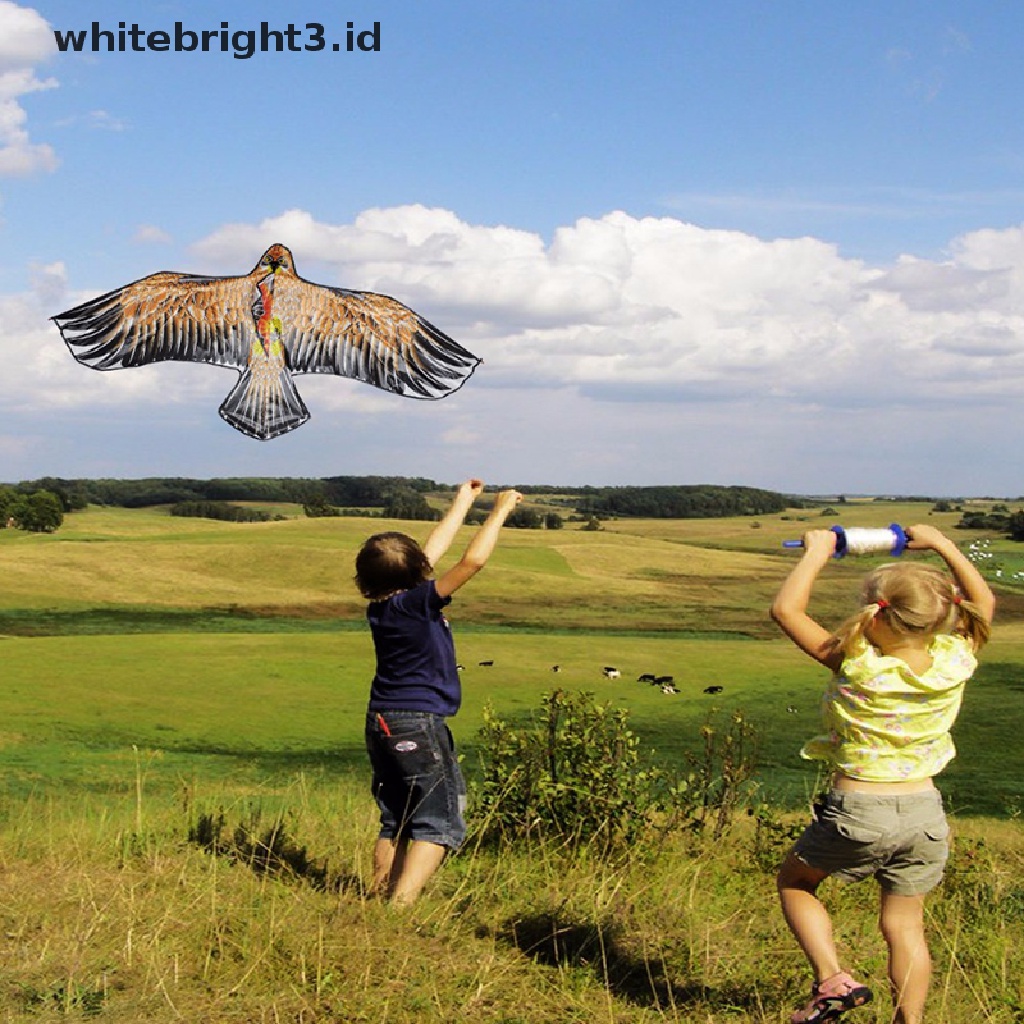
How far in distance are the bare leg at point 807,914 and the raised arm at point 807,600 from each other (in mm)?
752

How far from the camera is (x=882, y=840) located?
4031 millimetres

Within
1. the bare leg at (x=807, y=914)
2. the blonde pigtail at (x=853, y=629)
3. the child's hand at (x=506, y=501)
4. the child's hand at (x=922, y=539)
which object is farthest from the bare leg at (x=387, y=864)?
the child's hand at (x=922, y=539)

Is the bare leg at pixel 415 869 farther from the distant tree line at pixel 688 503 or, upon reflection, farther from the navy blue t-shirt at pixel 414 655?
the distant tree line at pixel 688 503

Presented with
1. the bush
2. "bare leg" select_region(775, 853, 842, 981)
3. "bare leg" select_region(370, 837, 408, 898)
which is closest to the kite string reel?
"bare leg" select_region(775, 853, 842, 981)

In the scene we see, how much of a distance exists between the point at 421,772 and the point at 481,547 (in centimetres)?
101

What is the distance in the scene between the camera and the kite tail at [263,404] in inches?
109

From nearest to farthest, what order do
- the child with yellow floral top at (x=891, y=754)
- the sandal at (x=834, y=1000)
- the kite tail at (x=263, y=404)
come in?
the kite tail at (x=263, y=404), the sandal at (x=834, y=1000), the child with yellow floral top at (x=891, y=754)

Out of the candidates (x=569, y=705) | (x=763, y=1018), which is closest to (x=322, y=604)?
(x=569, y=705)

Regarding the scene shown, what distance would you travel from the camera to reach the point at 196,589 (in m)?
47.2

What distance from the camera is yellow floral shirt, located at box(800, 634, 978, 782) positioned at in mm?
4051

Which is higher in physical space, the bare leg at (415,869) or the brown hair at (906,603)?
the brown hair at (906,603)

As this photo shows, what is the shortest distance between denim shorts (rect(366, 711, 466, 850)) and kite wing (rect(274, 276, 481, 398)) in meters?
2.31

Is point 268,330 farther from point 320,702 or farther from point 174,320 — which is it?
point 320,702

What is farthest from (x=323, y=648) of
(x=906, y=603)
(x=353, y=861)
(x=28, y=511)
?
(x=28, y=511)
